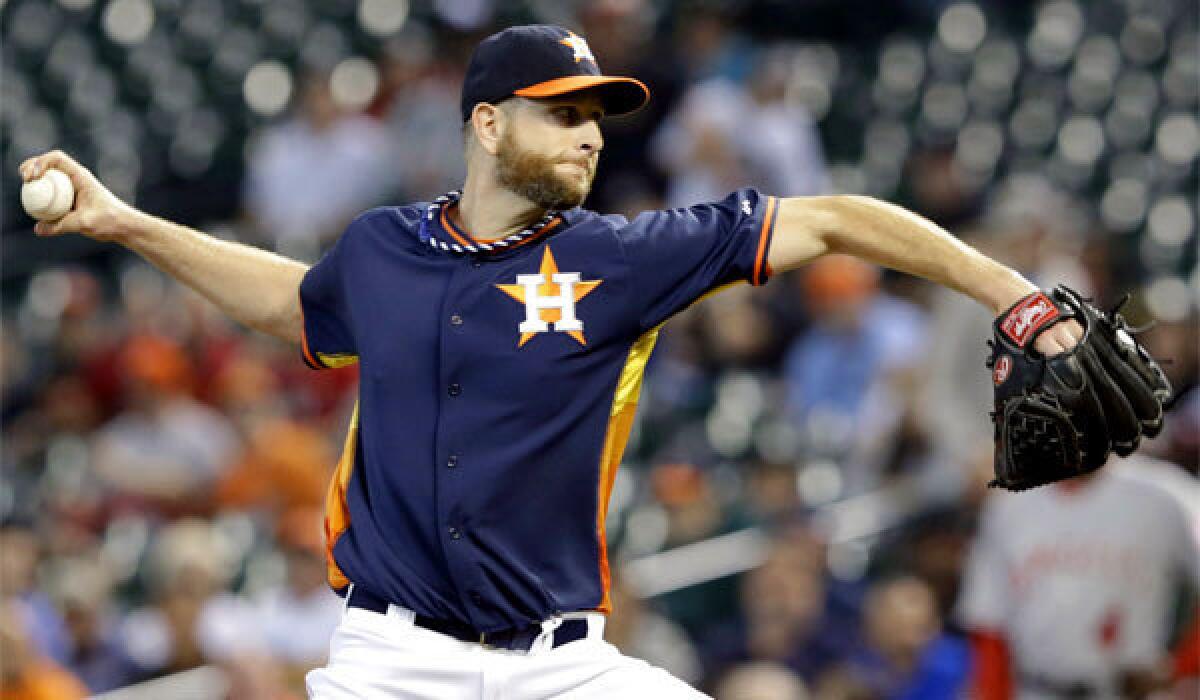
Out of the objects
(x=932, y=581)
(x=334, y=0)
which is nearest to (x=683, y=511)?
(x=932, y=581)

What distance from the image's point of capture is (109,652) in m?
6.95

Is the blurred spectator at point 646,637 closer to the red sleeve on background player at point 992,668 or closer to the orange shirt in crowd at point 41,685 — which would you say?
the red sleeve on background player at point 992,668

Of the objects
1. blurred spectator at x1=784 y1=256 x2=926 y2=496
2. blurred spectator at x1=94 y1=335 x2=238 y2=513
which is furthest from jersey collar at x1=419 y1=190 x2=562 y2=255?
blurred spectator at x1=94 y1=335 x2=238 y2=513

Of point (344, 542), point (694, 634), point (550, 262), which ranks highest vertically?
point (550, 262)

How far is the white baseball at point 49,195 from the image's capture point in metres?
3.73

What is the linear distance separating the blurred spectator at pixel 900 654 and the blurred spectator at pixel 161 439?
3.09 meters

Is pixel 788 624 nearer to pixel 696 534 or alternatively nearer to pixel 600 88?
pixel 696 534

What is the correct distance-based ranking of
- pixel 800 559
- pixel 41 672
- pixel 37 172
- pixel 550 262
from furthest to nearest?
pixel 800 559
pixel 41 672
pixel 37 172
pixel 550 262

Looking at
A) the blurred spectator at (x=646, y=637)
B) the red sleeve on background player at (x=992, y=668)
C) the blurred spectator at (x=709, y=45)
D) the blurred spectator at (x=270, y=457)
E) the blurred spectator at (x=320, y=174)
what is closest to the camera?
the red sleeve on background player at (x=992, y=668)

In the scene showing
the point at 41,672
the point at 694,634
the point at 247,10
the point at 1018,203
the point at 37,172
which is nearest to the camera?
the point at 37,172

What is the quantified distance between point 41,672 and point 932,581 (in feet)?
10.5

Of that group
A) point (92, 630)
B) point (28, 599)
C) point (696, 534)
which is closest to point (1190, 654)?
point (696, 534)

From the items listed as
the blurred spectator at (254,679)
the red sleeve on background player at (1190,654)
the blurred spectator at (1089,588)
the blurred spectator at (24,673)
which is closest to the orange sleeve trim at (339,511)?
the blurred spectator at (254,679)

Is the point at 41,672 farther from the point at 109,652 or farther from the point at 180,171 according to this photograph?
the point at 180,171
